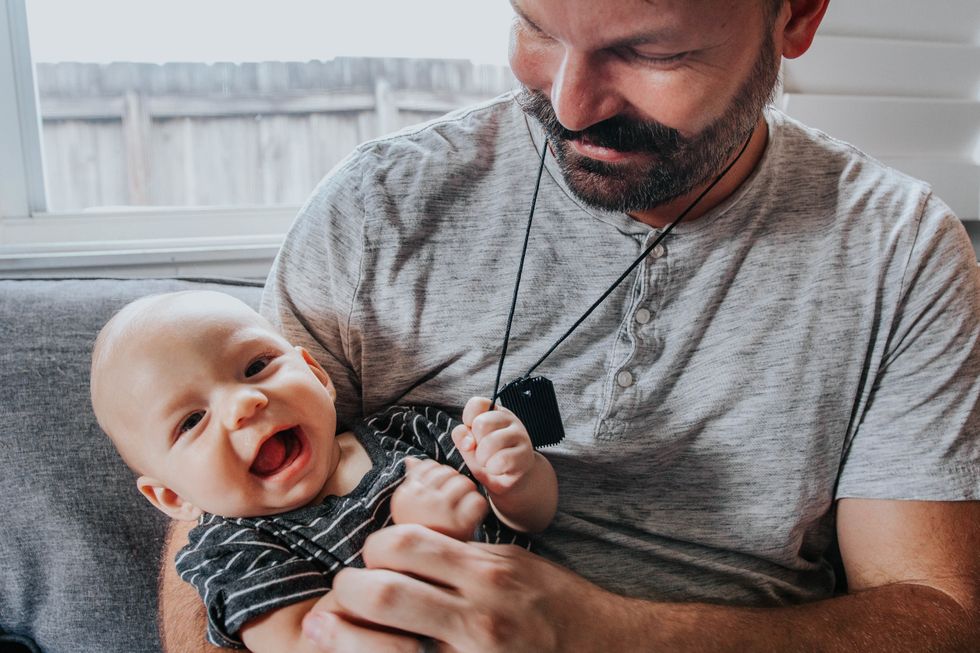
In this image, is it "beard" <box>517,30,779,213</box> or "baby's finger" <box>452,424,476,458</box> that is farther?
"beard" <box>517,30,779,213</box>

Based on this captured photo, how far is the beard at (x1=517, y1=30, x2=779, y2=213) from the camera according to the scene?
3.77ft

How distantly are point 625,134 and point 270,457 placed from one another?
2.05 feet

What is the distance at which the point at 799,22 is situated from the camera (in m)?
1.17

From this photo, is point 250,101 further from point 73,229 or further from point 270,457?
point 270,457

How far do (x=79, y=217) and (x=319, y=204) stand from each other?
37.6 inches

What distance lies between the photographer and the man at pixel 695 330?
113 centimetres

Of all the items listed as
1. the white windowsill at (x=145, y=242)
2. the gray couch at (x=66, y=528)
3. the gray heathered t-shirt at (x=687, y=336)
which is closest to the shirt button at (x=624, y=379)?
the gray heathered t-shirt at (x=687, y=336)

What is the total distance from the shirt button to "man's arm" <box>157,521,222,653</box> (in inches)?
24.2

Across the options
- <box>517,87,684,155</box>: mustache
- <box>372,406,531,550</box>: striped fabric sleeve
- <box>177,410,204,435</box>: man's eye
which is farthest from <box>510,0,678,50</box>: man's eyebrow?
<box>177,410,204,435</box>: man's eye

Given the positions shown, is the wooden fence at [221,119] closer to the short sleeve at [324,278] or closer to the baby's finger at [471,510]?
the short sleeve at [324,278]

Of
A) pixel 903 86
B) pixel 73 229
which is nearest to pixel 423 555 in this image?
pixel 73 229

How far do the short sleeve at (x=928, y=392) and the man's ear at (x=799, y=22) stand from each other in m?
0.31

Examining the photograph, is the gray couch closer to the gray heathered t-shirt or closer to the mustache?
the gray heathered t-shirt

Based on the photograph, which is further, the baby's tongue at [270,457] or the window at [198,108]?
the window at [198,108]
